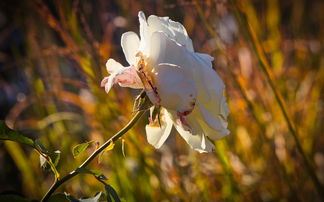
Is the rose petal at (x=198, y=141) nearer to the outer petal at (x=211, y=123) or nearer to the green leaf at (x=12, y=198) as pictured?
the outer petal at (x=211, y=123)

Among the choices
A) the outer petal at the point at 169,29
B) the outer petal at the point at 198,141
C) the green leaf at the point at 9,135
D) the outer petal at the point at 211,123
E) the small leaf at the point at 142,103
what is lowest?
the outer petal at the point at 198,141

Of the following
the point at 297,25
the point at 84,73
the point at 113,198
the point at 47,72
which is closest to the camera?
the point at 113,198

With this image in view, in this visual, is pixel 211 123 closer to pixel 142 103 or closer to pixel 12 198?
pixel 142 103

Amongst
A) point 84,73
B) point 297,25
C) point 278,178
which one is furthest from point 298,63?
point 84,73

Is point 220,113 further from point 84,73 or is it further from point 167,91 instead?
point 84,73

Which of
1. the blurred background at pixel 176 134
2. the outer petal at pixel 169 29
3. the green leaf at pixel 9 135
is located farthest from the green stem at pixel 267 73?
the green leaf at pixel 9 135

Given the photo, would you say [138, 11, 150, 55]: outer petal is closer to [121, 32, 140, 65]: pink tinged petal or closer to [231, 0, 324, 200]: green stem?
[121, 32, 140, 65]: pink tinged petal
